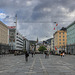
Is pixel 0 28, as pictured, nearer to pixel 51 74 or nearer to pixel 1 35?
pixel 1 35

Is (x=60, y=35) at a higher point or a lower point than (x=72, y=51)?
higher

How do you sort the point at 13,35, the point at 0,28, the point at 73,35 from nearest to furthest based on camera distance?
the point at 73,35, the point at 0,28, the point at 13,35

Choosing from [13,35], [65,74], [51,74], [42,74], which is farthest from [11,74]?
[13,35]

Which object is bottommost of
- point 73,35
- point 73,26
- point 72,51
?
point 72,51

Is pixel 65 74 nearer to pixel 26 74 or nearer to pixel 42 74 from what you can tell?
pixel 42 74

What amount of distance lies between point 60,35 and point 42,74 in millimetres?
114362

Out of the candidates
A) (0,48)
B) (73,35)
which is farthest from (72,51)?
(0,48)

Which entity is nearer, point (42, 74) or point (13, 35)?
point (42, 74)

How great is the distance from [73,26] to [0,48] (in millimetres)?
40673

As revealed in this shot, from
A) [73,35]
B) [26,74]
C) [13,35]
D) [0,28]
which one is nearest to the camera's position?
[26,74]

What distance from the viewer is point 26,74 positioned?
32.8 ft

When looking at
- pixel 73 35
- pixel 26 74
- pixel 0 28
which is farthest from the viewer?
pixel 0 28

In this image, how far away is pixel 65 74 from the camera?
1003 cm

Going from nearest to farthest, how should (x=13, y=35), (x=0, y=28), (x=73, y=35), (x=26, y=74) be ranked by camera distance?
(x=26, y=74)
(x=73, y=35)
(x=0, y=28)
(x=13, y=35)
